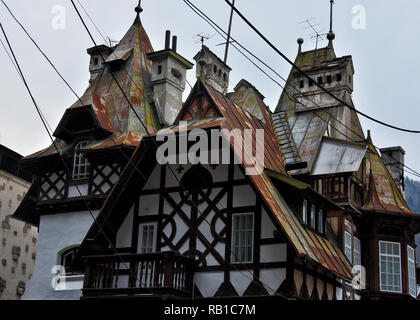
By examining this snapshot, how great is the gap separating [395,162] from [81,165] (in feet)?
48.9

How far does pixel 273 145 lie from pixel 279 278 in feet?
21.7

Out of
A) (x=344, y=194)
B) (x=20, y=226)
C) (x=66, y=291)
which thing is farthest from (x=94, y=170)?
(x=20, y=226)

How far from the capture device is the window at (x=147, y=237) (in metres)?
21.0

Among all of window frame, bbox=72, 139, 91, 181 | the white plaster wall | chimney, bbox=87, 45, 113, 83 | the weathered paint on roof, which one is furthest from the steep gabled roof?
chimney, bbox=87, 45, 113, 83

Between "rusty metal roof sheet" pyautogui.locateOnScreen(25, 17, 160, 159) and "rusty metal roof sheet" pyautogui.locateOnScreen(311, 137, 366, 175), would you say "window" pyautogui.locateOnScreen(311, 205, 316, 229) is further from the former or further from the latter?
"rusty metal roof sheet" pyautogui.locateOnScreen(25, 17, 160, 159)

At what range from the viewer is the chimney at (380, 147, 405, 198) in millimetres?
32594

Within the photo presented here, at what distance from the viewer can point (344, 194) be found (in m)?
24.0

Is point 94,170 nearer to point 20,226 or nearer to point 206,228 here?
point 206,228

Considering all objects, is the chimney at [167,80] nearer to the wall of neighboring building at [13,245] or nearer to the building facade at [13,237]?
the building facade at [13,237]

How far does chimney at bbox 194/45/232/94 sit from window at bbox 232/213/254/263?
36.1 feet

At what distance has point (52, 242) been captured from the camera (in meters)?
26.6

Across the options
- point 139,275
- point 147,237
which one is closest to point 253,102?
point 147,237

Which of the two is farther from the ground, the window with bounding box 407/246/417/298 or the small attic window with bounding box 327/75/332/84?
the small attic window with bounding box 327/75/332/84

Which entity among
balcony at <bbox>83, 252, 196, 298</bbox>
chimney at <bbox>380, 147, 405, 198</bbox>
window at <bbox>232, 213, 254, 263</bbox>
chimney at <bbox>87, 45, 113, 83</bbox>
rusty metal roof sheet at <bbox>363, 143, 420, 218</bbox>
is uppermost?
chimney at <bbox>87, 45, 113, 83</bbox>
